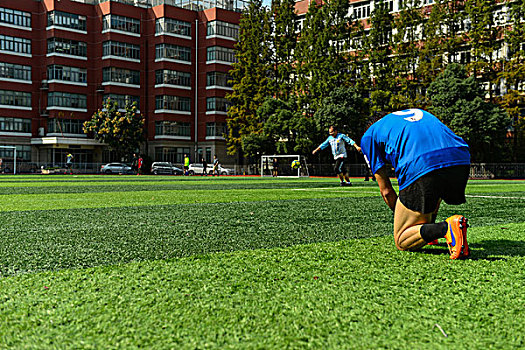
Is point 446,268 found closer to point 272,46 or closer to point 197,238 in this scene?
point 197,238

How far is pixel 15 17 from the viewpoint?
5759 centimetres

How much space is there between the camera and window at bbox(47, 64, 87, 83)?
5800 centimetres

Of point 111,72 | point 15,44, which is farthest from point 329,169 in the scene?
point 15,44

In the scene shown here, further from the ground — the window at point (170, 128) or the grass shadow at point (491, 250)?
the window at point (170, 128)

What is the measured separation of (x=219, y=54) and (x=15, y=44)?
2381cm

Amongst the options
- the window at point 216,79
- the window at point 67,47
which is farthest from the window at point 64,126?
the window at point 216,79

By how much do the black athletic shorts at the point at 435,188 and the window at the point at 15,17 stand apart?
6359 centimetres

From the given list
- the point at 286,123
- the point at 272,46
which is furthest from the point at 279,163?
the point at 272,46

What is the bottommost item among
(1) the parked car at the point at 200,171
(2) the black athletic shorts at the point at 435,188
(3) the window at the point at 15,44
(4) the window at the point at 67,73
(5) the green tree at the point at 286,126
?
(1) the parked car at the point at 200,171

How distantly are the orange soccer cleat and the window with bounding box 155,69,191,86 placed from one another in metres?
60.5

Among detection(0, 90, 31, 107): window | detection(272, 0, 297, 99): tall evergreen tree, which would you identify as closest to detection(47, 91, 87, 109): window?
detection(0, 90, 31, 107): window

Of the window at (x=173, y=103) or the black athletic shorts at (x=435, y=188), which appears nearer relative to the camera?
the black athletic shorts at (x=435, y=188)

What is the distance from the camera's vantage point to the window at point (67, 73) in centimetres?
5800

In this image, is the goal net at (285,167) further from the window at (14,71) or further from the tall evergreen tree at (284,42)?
the window at (14,71)
